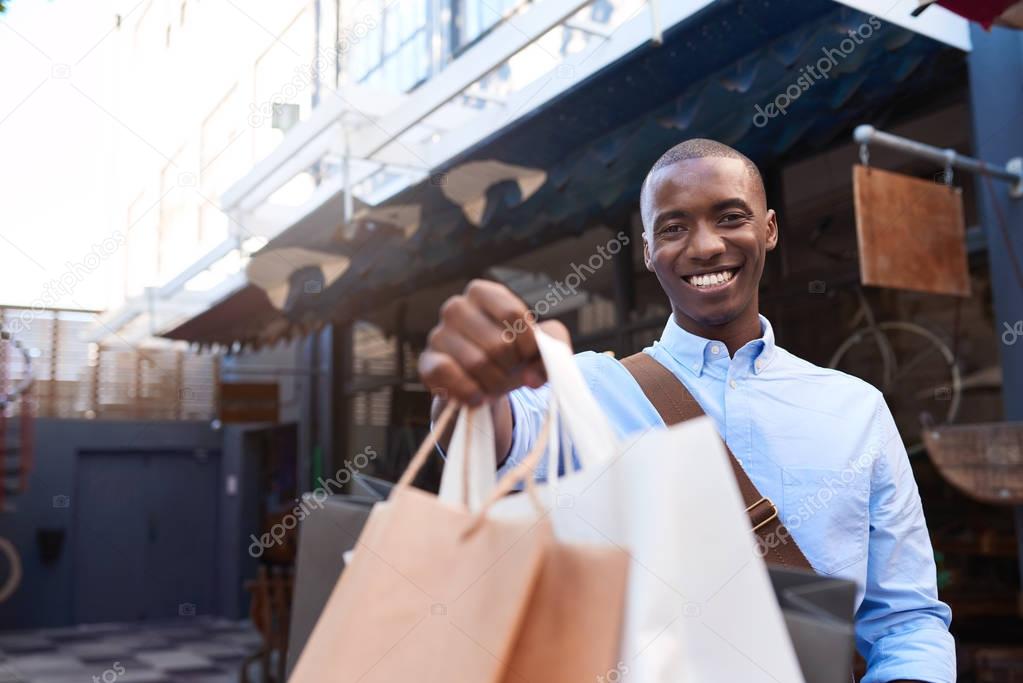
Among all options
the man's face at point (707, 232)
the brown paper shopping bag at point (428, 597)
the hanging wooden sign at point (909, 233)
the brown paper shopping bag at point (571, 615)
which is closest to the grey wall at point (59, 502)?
the hanging wooden sign at point (909, 233)

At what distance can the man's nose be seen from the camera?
1156 mm

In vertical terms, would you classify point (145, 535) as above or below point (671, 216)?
below

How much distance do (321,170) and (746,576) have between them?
6157 mm

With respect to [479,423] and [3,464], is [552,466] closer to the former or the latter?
[479,423]

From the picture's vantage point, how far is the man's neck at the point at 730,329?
1.26 meters

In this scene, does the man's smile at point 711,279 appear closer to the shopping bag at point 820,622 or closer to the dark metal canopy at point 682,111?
the shopping bag at point 820,622

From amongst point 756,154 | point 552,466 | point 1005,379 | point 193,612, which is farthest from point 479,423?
point 193,612

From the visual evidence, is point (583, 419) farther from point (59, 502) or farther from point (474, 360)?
point (59, 502)

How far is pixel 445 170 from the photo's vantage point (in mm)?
4887

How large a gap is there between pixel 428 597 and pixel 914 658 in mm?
732

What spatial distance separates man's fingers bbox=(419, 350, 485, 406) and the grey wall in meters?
13.0

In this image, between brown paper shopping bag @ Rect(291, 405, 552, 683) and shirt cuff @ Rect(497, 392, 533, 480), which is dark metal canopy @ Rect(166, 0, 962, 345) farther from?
brown paper shopping bag @ Rect(291, 405, 552, 683)

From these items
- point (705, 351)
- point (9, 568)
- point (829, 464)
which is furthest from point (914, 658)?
point (9, 568)

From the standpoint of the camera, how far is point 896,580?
3.90 ft
